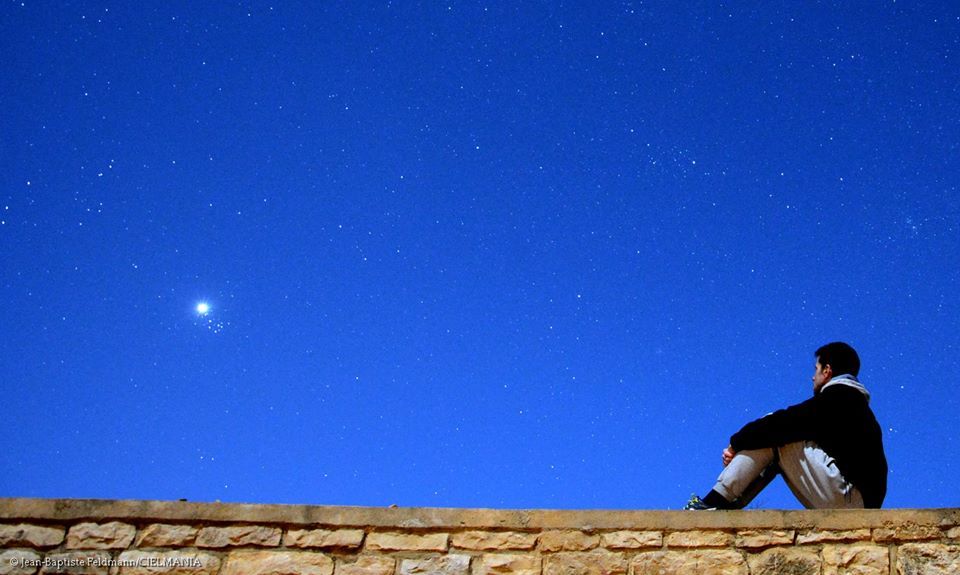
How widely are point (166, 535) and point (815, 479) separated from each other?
12.8 ft

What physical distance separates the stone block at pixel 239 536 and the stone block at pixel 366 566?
40cm

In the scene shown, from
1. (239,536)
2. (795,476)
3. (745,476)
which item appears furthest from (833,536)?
(239,536)

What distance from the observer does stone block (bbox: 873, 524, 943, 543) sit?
407 centimetres

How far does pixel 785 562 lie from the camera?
4043mm

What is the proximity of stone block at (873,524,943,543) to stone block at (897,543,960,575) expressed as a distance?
4cm

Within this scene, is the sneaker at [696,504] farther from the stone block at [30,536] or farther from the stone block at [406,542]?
the stone block at [30,536]

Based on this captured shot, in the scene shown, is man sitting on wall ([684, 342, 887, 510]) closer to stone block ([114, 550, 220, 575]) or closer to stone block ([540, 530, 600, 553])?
stone block ([540, 530, 600, 553])

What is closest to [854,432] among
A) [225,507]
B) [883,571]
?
[883,571]

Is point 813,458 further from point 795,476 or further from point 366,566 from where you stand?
point 366,566

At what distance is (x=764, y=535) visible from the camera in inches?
161

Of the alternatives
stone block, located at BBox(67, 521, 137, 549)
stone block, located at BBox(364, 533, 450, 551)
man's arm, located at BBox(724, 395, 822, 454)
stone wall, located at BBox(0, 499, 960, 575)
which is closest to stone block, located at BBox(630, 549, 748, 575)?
stone wall, located at BBox(0, 499, 960, 575)

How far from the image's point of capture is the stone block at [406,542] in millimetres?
4074

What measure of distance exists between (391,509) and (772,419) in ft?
7.99

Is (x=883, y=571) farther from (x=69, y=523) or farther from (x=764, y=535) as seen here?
(x=69, y=523)
